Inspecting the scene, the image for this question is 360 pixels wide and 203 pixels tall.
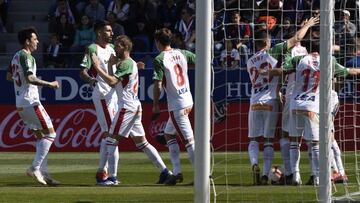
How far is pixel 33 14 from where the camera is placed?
31.8 m

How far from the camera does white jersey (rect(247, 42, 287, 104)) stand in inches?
674

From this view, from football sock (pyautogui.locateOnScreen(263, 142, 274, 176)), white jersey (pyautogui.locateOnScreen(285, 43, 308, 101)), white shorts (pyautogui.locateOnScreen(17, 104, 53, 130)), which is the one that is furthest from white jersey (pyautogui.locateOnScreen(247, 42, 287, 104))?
white shorts (pyautogui.locateOnScreen(17, 104, 53, 130))

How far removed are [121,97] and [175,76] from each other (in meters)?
0.89

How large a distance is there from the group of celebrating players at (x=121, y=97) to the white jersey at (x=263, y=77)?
3.21ft

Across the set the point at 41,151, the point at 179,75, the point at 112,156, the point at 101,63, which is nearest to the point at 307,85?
the point at 179,75

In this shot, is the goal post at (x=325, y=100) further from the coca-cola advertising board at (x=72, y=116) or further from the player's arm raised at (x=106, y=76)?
the coca-cola advertising board at (x=72, y=116)

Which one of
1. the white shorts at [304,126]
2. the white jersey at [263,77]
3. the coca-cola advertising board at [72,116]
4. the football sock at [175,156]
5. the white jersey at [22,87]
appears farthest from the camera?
the coca-cola advertising board at [72,116]

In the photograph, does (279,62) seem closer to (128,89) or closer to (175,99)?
(175,99)

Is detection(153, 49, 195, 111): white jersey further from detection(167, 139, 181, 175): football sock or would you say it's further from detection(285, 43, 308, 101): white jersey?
detection(285, 43, 308, 101): white jersey

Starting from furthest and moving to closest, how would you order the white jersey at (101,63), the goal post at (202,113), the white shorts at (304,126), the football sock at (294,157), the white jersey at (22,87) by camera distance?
the white jersey at (101,63) < the white jersey at (22,87) < the football sock at (294,157) < the white shorts at (304,126) < the goal post at (202,113)

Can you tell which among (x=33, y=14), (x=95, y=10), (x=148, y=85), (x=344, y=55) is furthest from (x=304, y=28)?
(x=33, y=14)

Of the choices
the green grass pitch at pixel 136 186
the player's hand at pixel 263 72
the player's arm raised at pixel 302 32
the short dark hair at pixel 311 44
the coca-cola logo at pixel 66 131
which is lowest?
the green grass pitch at pixel 136 186

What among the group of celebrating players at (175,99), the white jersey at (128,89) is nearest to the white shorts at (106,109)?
the group of celebrating players at (175,99)

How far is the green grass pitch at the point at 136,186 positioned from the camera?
14.8 m
